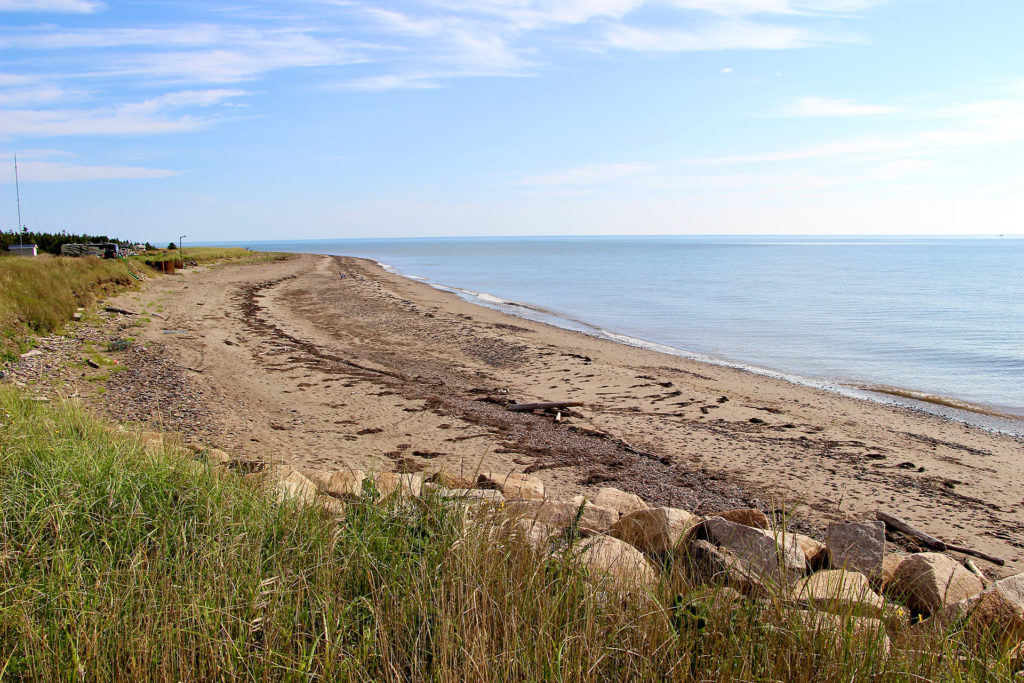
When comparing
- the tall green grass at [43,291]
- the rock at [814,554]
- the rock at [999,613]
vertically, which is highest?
the tall green grass at [43,291]

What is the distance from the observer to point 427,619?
2.91 meters

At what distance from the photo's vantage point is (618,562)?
143 inches

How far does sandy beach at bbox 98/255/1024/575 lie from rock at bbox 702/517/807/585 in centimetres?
49

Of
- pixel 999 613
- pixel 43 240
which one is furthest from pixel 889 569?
pixel 43 240

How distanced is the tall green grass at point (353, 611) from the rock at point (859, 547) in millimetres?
1284

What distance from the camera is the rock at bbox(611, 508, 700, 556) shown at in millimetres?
4516

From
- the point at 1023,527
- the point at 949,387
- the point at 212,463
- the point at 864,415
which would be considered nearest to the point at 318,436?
the point at 212,463

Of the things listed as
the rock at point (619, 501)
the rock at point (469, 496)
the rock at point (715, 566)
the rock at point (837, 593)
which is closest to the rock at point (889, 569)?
the rock at point (837, 593)

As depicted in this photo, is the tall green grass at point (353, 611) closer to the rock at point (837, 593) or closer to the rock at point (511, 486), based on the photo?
the rock at point (837, 593)

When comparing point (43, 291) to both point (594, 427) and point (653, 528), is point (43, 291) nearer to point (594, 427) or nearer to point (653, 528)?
→ point (594, 427)

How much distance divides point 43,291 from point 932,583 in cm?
1811

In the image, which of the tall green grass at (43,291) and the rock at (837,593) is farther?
the tall green grass at (43,291)

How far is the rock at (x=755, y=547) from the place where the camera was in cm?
401

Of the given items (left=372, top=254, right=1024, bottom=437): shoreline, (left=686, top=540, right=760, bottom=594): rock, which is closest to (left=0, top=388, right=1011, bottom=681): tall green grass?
(left=686, top=540, right=760, bottom=594): rock
